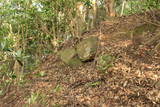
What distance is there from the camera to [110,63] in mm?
6777

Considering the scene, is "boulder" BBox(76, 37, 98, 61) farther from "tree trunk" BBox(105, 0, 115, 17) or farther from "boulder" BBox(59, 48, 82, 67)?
"tree trunk" BBox(105, 0, 115, 17)

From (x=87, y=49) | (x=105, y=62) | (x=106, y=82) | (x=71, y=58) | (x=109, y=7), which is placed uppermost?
(x=109, y=7)

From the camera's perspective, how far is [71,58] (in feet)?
28.2

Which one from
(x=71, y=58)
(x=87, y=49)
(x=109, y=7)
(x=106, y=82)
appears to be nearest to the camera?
(x=106, y=82)

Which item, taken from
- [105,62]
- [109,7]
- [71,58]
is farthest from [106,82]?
[109,7]

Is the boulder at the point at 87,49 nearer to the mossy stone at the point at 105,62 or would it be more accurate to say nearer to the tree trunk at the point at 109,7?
the mossy stone at the point at 105,62

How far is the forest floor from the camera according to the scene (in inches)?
217

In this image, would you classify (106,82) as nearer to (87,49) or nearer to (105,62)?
(105,62)

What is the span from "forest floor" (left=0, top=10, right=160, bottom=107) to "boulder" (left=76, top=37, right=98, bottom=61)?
0.18 meters

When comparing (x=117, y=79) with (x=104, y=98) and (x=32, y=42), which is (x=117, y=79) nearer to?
(x=104, y=98)

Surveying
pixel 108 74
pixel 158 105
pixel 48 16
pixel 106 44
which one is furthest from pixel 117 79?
pixel 48 16

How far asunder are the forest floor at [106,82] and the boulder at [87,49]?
0.18 m

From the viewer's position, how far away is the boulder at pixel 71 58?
836 centimetres

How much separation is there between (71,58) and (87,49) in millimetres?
734
